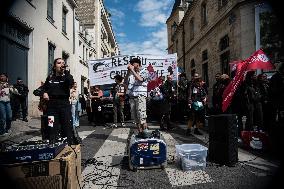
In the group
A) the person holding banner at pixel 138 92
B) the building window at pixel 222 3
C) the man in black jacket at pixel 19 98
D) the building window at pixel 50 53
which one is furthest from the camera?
the building window at pixel 50 53

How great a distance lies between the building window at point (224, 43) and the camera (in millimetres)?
16573

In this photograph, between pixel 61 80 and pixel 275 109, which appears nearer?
pixel 61 80

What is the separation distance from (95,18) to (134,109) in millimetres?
31428

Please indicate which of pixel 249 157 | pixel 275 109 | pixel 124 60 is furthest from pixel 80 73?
Answer: pixel 249 157

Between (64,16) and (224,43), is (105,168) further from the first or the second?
(64,16)

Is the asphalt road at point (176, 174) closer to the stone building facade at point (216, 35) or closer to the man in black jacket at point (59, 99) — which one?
the man in black jacket at point (59, 99)

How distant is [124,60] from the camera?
1392 cm

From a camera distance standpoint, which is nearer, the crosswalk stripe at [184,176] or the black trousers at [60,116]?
the crosswalk stripe at [184,176]

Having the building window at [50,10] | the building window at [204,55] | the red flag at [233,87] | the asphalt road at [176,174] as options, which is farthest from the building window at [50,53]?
the red flag at [233,87]

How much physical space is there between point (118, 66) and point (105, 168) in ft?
31.4

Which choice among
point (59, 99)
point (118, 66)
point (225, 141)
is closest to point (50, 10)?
point (118, 66)

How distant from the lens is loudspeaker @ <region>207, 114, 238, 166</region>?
4773 millimetres

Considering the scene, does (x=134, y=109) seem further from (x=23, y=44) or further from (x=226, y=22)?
(x=226, y=22)

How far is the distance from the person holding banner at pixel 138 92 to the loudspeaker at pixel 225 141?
4.97 feet
